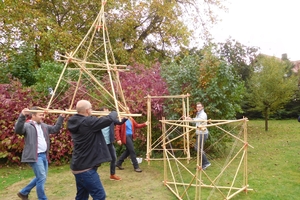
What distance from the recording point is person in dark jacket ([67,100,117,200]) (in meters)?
3.76

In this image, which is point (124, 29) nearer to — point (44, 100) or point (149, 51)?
point (149, 51)

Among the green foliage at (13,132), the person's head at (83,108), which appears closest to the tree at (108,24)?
the green foliage at (13,132)

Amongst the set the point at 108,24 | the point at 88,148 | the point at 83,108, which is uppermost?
the point at 108,24

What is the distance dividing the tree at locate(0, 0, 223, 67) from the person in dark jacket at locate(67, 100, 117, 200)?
7.42 meters

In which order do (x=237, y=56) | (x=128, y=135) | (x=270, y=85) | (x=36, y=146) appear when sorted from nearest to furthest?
1. (x=36, y=146)
2. (x=128, y=135)
3. (x=270, y=85)
4. (x=237, y=56)

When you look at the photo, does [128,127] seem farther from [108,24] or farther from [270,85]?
[270,85]

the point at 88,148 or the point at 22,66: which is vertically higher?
the point at 22,66

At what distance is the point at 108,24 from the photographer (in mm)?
13000

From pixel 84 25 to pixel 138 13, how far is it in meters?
2.50

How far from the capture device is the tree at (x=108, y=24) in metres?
11.2

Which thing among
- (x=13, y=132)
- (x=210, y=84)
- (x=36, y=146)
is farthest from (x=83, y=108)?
(x=210, y=84)

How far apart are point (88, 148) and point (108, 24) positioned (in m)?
10.1

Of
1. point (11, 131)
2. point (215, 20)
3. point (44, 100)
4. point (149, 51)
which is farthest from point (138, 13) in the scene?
point (11, 131)

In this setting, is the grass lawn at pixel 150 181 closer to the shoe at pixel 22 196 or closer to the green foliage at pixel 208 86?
the shoe at pixel 22 196
